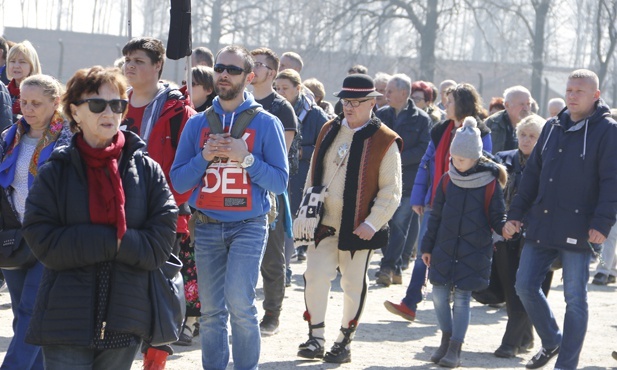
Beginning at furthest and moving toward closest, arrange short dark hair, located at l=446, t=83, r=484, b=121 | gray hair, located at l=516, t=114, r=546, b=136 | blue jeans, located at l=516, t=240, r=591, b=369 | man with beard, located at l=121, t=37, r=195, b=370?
short dark hair, located at l=446, t=83, r=484, b=121 → gray hair, located at l=516, t=114, r=546, b=136 → blue jeans, located at l=516, t=240, r=591, b=369 → man with beard, located at l=121, t=37, r=195, b=370

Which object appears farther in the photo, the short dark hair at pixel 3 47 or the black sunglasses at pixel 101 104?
the short dark hair at pixel 3 47

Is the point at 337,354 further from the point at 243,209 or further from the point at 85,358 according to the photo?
the point at 85,358

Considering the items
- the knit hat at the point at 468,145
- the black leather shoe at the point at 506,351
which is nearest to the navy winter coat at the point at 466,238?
the knit hat at the point at 468,145

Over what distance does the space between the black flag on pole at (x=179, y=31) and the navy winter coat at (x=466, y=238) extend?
217 centimetres

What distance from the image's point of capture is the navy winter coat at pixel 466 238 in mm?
7664

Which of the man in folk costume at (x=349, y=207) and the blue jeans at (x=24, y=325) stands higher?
the man in folk costume at (x=349, y=207)

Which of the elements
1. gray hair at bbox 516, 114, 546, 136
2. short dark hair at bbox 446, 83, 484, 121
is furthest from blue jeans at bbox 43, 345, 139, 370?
short dark hair at bbox 446, 83, 484, 121

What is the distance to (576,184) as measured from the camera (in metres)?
7.17

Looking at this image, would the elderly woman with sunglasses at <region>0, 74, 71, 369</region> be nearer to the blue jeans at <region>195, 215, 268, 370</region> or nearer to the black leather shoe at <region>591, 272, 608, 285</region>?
the blue jeans at <region>195, 215, 268, 370</region>

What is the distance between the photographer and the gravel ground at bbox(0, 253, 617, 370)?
7617mm

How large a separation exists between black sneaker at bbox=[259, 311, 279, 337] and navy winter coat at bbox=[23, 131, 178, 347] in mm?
3924

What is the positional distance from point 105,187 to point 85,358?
71 cm

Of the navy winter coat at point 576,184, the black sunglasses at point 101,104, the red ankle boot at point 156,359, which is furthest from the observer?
the navy winter coat at point 576,184

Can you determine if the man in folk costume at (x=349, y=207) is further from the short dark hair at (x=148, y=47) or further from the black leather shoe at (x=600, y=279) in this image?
the black leather shoe at (x=600, y=279)
